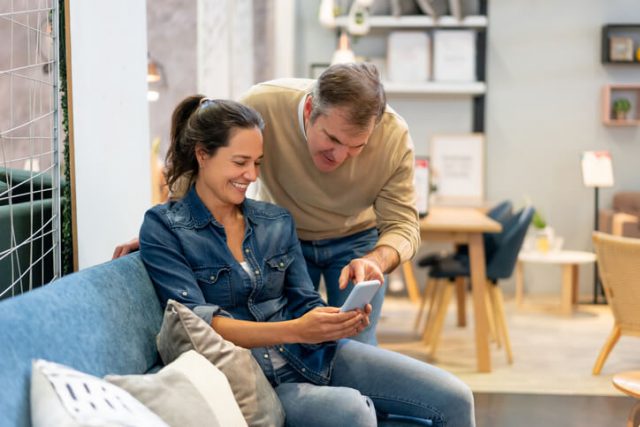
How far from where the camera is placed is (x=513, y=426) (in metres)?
2.93

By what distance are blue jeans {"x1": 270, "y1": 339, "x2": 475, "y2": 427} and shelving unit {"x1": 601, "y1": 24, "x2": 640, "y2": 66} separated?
17.9 ft

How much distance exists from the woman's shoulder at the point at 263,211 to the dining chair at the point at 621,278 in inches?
102

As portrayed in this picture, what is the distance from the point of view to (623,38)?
6.86 meters

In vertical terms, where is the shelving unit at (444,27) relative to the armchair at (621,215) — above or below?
above

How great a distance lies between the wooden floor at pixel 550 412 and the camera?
296 cm

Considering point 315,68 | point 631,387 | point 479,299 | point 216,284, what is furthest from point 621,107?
point 216,284

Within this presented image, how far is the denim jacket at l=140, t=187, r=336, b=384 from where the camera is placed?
1969 mm

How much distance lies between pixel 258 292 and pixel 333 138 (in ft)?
1.41

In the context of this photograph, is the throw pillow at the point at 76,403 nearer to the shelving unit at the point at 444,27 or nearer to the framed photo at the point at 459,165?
the shelving unit at the point at 444,27

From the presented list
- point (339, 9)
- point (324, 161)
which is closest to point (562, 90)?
point (339, 9)

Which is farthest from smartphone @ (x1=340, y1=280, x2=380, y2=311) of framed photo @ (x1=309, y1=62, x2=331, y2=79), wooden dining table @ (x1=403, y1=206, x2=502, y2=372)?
framed photo @ (x1=309, y1=62, x2=331, y2=79)

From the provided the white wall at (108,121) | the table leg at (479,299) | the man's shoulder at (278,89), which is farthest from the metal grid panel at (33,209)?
the table leg at (479,299)

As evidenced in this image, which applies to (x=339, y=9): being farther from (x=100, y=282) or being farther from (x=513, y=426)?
(x=100, y=282)

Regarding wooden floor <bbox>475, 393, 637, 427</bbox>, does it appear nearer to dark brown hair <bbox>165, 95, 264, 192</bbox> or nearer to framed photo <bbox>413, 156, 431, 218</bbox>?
dark brown hair <bbox>165, 95, 264, 192</bbox>
